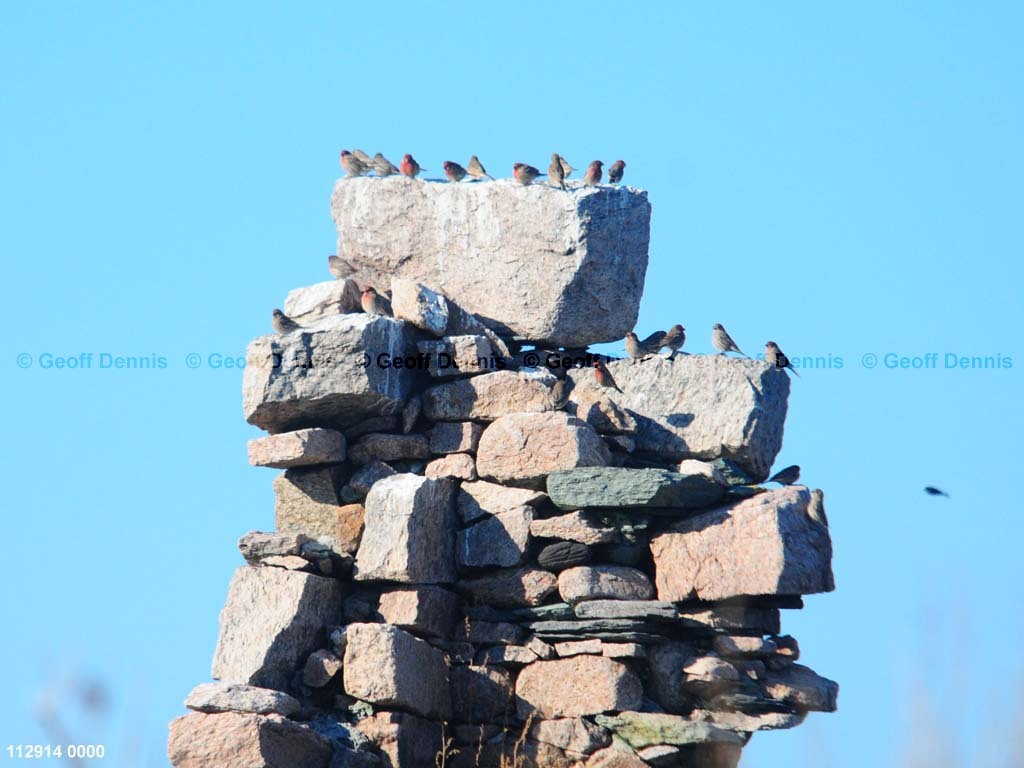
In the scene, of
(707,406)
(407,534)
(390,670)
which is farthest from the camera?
(707,406)

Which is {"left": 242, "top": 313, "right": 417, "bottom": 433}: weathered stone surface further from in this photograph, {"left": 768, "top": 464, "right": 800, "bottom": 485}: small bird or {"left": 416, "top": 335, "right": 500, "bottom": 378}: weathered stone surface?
{"left": 768, "top": 464, "right": 800, "bottom": 485}: small bird

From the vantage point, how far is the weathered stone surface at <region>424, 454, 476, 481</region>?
462 inches

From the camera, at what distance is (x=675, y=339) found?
12.3 m

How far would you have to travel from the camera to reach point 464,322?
1243cm

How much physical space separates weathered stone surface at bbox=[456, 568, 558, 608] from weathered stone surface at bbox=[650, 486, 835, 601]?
2.87 ft

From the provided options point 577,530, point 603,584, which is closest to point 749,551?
point 603,584

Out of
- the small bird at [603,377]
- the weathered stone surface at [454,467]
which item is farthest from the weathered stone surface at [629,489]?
the small bird at [603,377]

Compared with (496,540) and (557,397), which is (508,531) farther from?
(557,397)

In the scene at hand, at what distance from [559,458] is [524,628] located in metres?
1.34

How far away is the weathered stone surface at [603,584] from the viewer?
10836mm

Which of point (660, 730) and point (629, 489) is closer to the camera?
point (660, 730)

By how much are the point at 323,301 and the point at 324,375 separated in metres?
1.10

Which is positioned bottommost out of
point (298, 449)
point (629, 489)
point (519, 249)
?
point (629, 489)

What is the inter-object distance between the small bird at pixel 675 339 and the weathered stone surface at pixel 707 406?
0.18 metres
